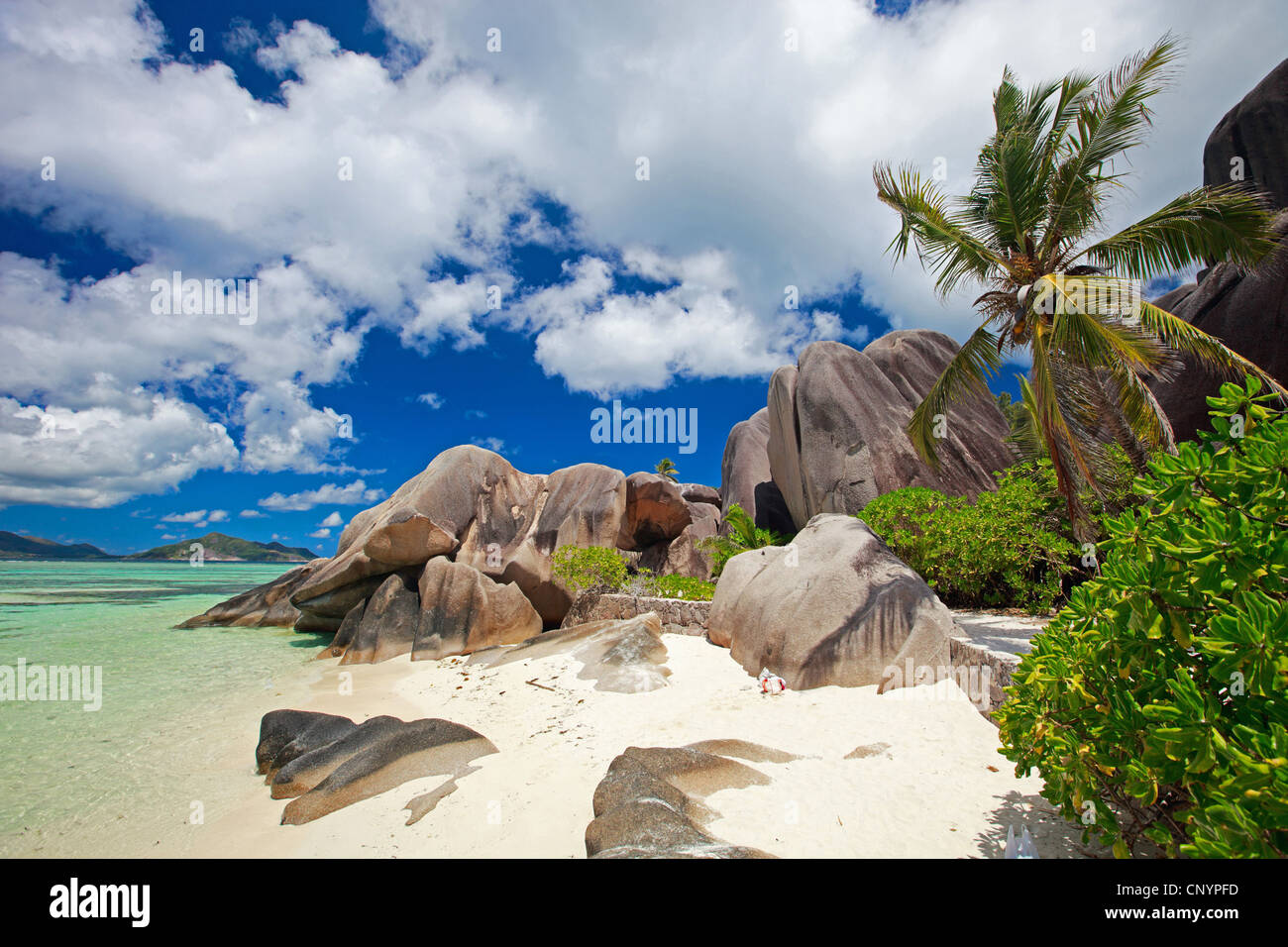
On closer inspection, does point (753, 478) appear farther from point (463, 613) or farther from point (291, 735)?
point (291, 735)

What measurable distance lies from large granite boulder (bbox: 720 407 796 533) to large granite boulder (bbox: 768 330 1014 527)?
363 cm

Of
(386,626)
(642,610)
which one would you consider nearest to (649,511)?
(642,610)

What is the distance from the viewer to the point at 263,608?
21875mm

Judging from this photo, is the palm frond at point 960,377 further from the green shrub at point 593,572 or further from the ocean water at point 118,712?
the ocean water at point 118,712

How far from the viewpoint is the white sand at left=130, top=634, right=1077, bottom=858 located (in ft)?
11.6

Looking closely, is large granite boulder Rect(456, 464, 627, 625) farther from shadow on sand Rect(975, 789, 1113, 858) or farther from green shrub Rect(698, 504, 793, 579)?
shadow on sand Rect(975, 789, 1113, 858)

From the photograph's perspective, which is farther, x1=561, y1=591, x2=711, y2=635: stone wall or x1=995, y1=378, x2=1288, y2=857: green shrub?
x1=561, y1=591, x2=711, y2=635: stone wall

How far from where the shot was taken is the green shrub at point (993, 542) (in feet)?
29.9

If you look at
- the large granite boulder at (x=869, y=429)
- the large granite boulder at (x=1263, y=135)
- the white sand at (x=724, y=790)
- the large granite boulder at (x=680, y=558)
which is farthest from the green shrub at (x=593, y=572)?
the large granite boulder at (x=1263, y=135)

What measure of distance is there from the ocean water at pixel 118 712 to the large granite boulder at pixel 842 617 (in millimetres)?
7110

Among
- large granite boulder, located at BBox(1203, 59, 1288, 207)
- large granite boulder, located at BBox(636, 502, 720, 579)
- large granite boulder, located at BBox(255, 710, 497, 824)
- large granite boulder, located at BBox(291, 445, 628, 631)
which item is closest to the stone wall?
large granite boulder, located at BBox(291, 445, 628, 631)

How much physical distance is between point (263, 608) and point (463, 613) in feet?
44.6
